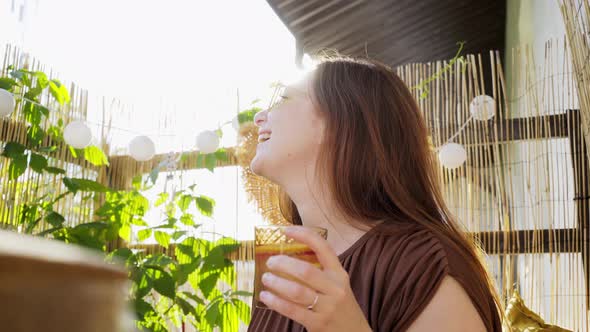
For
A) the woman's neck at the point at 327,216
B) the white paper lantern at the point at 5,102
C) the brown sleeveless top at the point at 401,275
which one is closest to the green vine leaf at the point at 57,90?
the white paper lantern at the point at 5,102

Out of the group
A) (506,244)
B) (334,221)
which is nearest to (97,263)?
(334,221)

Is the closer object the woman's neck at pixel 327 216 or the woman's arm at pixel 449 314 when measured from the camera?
the woman's arm at pixel 449 314

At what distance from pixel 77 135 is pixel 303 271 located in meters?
2.04

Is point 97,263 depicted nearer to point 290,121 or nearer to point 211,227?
point 290,121

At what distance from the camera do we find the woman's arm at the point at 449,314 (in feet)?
3.02

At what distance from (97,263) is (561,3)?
165 centimetres

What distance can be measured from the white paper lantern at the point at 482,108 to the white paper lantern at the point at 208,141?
3.89 ft

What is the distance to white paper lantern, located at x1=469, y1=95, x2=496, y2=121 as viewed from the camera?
2.81 metres

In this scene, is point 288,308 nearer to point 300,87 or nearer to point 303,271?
point 303,271

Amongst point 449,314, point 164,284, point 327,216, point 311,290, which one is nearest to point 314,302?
point 311,290

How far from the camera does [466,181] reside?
2930 millimetres

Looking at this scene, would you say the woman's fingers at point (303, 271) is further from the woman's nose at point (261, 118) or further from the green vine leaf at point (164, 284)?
the green vine leaf at point (164, 284)

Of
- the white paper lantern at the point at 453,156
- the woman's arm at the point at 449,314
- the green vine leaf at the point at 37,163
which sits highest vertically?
the white paper lantern at the point at 453,156

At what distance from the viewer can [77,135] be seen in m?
2.52
